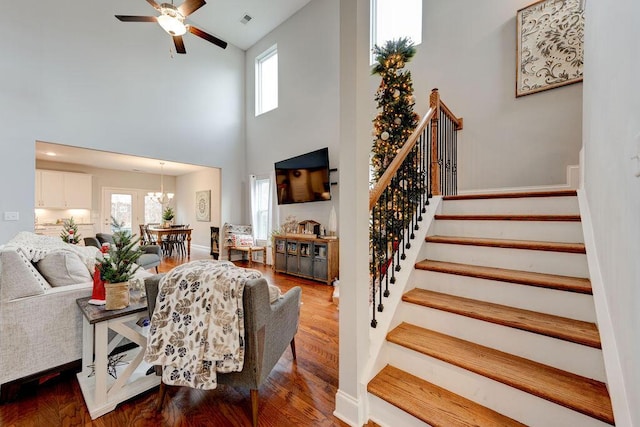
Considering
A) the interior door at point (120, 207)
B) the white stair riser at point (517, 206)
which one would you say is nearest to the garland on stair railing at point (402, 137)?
the white stair riser at point (517, 206)

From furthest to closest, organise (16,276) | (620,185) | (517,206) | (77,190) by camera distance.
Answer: (77,190) → (517,206) → (16,276) → (620,185)

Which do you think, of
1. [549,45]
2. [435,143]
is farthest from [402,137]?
[549,45]

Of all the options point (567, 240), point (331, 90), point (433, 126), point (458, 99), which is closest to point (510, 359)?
point (567, 240)

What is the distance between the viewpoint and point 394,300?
1.89 metres

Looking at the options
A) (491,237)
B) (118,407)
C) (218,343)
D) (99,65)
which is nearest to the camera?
(218,343)

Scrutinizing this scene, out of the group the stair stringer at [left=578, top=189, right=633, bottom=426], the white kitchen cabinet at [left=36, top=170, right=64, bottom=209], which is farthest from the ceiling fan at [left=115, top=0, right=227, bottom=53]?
the white kitchen cabinet at [left=36, top=170, right=64, bottom=209]

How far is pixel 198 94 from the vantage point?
20.6ft

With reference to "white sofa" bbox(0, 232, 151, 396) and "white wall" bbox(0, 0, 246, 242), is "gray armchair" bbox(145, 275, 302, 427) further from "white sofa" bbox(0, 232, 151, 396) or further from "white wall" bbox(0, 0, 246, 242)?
"white wall" bbox(0, 0, 246, 242)

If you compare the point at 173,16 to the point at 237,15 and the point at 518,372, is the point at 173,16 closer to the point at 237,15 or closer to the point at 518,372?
the point at 237,15

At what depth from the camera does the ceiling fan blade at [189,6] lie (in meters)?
3.11

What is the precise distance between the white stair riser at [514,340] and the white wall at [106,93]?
5.84 metres

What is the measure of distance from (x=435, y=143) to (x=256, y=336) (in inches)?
104

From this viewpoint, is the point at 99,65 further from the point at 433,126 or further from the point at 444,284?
the point at 444,284

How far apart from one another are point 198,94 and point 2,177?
12.3 ft
